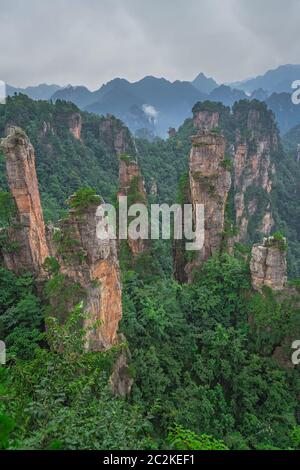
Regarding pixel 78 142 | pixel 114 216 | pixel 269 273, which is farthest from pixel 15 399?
pixel 78 142

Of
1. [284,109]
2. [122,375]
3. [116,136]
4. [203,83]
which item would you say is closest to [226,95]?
[284,109]

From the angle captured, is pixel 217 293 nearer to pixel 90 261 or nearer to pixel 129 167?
pixel 90 261

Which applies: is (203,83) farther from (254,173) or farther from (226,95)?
(254,173)

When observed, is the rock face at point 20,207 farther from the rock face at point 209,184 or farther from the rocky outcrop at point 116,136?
the rocky outcrop at point 116,136

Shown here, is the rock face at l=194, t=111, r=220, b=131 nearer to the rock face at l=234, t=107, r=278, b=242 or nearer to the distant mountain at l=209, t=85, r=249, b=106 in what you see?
the rock face at l=234, t=107, r=278, b=242

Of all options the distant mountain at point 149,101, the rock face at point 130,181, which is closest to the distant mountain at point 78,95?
the distant mountain at point 149,101

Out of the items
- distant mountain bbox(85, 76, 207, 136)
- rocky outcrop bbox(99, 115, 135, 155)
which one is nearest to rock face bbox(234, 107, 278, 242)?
rocky outcrop bbox(99, 115, 135, 155)
